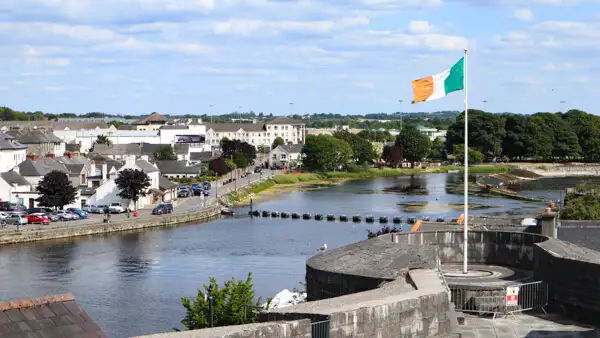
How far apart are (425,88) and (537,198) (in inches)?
3452

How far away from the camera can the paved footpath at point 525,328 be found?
1721 centimetres

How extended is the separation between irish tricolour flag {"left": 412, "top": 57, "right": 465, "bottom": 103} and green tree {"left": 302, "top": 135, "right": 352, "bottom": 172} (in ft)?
414

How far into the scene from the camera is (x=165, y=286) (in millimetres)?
48094

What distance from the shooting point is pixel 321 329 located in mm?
13648

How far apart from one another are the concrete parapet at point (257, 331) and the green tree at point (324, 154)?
138m

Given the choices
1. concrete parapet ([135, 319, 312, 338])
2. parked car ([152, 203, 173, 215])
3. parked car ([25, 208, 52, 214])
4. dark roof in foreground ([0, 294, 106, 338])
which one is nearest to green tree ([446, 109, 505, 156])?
parked car ([152, 203, 173, 215])

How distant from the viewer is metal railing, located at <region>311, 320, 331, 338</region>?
13565 millimetres

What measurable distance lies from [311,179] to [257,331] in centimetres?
12864

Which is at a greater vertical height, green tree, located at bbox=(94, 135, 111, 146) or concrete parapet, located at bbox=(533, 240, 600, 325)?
green tree, located at bbox=(94, 135, 111, 146)

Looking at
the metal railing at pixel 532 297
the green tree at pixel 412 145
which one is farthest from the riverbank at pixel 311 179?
the metal railing at pixel 532 297

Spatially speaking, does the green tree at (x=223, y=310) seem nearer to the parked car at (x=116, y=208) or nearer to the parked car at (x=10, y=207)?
the parked car at (x=10, y=207)

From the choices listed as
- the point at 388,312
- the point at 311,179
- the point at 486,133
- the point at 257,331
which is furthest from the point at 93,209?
the point at 486,133

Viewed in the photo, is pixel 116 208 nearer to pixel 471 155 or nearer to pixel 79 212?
pixel 79 212

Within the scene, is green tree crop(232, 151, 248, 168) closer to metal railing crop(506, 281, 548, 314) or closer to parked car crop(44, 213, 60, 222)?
parked car crop(44, 213, 60, 222)
